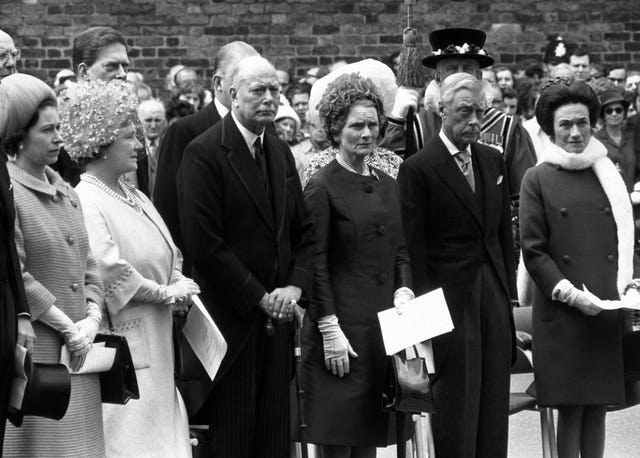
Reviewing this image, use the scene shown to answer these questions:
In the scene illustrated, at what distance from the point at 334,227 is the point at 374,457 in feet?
3.37

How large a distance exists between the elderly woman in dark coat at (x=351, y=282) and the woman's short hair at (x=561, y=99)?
95 centimetres

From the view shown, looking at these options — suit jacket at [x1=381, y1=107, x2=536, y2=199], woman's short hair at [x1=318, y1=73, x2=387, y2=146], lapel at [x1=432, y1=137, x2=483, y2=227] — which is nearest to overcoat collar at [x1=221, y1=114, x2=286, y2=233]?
woman's short hair at [x1=318, y1=73, x2=387, y2=146]

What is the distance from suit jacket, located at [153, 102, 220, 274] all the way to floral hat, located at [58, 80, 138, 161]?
82 centimetres

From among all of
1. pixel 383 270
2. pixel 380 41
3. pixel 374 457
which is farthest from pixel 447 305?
pixel 380 41

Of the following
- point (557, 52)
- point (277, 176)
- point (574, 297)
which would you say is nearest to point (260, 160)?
point (277, 176)

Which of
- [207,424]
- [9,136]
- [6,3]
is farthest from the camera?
[6,3]

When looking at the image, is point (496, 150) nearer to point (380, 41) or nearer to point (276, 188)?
point (276, 188)

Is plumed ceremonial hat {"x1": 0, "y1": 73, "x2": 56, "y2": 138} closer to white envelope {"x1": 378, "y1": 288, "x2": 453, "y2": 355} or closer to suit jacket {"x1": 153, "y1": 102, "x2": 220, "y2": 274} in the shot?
suit jacket {"x1": 153, "y1": 102, "x2": 220, "y2": 274}

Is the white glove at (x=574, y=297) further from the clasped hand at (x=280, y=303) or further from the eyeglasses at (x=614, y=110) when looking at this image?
the eyeglasses at (x=614, y=110)

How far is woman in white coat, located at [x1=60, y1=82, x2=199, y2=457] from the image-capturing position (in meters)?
5.62

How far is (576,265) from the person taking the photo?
6809 mm

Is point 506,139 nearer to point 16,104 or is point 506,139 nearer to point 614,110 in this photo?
Answer: point 614,110

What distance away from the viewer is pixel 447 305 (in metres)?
6.45

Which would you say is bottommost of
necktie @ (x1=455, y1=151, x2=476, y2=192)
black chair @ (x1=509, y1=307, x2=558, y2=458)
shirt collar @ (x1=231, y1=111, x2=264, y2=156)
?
black chair @ (x1=509, y1=307, x2=558, y2=458)
